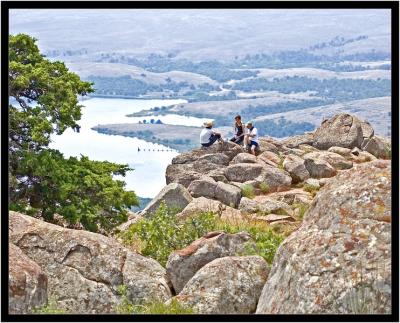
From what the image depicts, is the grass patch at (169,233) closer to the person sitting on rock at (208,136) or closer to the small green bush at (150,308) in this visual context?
the small green bush at (150,308)

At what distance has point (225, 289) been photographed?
388 inches

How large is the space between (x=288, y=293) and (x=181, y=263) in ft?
14.2

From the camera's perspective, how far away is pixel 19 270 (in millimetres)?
8922

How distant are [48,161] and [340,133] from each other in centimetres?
1864

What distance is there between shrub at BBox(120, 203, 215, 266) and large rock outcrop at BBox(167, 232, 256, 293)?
6.49 ft

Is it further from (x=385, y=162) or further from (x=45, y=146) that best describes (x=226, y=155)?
(x=385, y=162)

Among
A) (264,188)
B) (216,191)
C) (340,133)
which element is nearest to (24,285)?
(216,191)

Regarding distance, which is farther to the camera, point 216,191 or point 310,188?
point 310,188

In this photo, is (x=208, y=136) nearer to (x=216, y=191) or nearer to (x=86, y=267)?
(x=216, y=191)

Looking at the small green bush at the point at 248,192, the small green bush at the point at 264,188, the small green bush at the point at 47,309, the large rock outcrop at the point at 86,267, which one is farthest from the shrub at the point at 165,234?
the small green bush at the point at 264,188

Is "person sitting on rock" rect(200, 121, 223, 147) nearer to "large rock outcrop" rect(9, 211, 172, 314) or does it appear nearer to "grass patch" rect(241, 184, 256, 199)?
"grass patch" rect(241, 184, 256, 199)

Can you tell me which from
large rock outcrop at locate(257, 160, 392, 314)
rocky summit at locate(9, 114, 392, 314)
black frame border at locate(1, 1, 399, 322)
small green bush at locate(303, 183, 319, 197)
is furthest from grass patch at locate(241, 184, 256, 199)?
black frame border at locate(1, 1, 399, 322)

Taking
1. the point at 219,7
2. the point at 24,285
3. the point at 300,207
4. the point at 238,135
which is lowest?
the point at 300,207

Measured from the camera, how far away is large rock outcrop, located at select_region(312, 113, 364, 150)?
34.2 m
